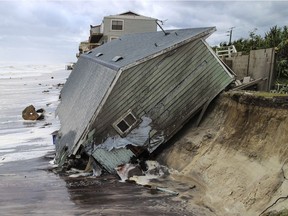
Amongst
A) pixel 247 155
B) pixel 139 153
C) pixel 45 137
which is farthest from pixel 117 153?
pixel 45 137

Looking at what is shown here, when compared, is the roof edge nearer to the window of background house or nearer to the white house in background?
the white house in background

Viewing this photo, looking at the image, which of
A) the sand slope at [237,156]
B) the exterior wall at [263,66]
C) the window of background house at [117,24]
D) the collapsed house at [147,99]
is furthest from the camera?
the window of background house at [117,24]

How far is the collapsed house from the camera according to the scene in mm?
14672

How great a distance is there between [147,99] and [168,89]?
1.00m

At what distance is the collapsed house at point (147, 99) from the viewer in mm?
14672

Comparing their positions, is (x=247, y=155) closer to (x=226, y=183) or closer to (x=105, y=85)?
(x=226, y=183)

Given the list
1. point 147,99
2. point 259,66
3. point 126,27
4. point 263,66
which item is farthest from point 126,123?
point 126,27

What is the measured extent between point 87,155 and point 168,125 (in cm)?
352

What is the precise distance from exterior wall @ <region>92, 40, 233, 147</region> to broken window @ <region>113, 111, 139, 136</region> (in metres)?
0.18

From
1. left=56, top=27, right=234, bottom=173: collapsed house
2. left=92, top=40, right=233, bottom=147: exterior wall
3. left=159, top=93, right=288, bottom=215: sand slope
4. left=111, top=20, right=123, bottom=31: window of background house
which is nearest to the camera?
left=159, top=93, right=288, bottom=215: sand slope

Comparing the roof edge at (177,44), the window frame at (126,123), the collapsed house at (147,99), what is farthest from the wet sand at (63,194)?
the roof edge at (177,44)

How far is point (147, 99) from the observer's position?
15.5 m

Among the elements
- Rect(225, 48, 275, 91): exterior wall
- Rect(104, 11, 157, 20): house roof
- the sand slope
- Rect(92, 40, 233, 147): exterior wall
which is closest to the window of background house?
Rect(104, 11, 157, 20): house roof

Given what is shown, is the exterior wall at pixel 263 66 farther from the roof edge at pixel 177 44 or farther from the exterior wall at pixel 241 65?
the roof edge at pixel 177 44
